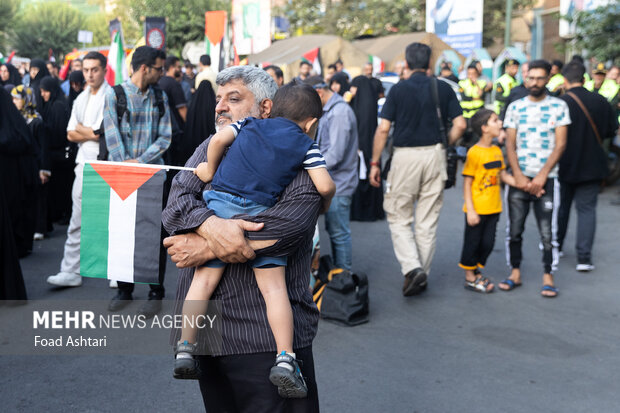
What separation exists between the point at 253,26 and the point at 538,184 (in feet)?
72.1

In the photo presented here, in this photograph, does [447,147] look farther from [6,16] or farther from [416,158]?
[6,16]

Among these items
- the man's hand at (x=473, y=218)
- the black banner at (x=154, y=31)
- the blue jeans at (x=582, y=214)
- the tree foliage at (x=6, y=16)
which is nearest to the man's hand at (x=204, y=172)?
the man's hand at (x=473, y=218)

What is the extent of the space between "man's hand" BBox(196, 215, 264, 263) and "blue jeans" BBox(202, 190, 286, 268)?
0.06 m

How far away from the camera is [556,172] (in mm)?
6352

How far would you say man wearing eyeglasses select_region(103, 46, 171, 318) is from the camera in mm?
5418

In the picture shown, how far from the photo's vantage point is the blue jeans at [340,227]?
6232mm

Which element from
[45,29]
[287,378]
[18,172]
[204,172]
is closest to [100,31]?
[45,29]

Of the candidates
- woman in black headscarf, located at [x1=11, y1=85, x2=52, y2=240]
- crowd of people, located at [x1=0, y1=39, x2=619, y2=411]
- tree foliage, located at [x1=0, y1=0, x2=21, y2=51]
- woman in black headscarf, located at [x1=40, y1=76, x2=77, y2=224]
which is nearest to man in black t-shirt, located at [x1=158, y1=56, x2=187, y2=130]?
crowd of people, located at [x1=0, y1=39, x2=619, y2=411]

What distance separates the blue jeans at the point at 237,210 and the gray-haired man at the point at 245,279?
0.03 m

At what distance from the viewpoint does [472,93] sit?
551 inches

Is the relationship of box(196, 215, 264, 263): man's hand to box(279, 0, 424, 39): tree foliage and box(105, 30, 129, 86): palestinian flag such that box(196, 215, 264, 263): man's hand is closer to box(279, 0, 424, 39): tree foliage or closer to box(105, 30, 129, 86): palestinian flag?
box(105, 30, 129, 86): palestinian flag

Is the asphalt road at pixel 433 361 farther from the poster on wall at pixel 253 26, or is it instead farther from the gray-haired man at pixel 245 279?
the poster on wall at pixel 253 26

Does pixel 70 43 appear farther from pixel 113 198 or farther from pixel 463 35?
pixel 113 198

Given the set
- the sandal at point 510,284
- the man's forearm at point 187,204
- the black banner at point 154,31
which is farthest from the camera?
the black banner at point 154,31
